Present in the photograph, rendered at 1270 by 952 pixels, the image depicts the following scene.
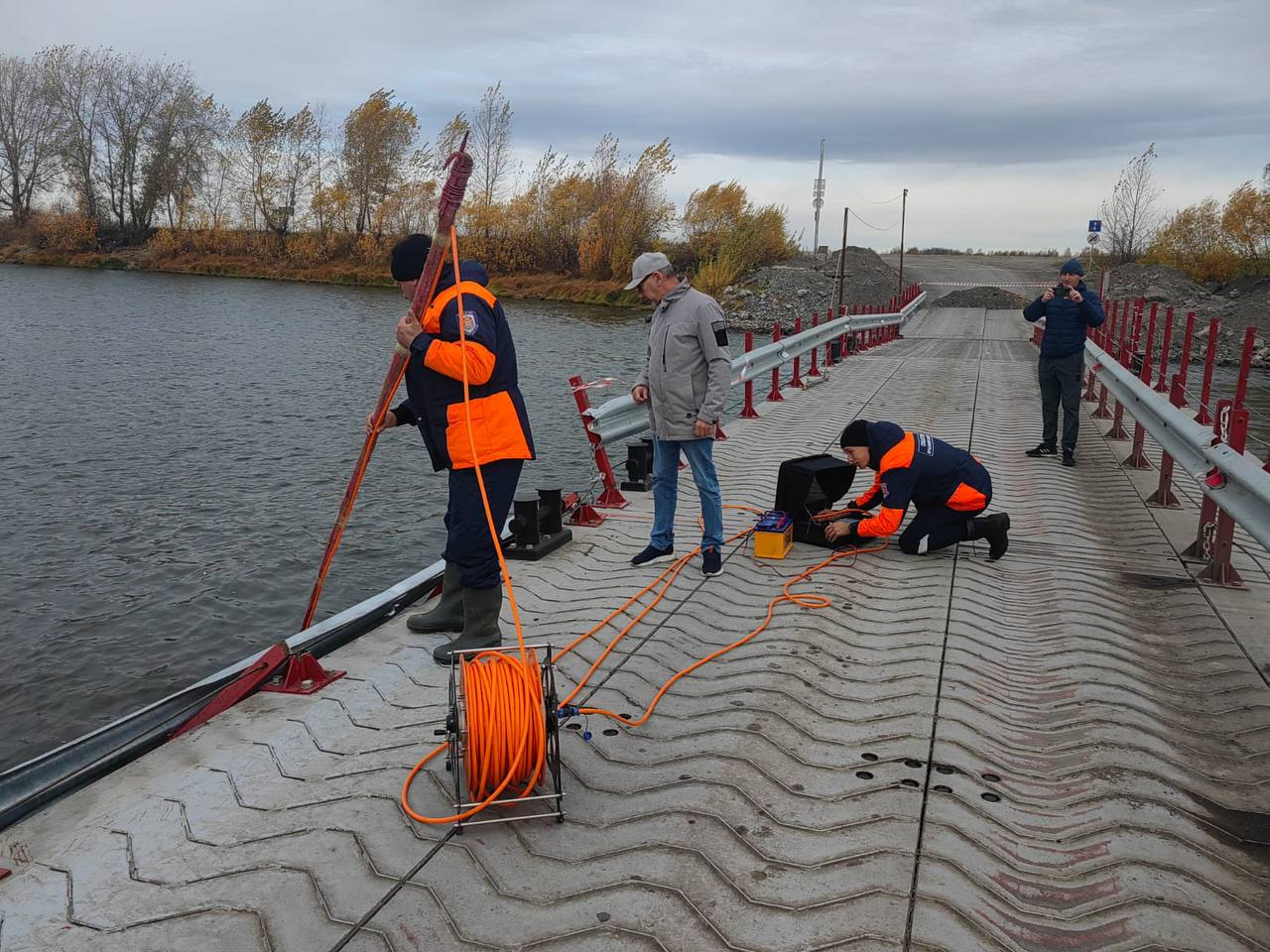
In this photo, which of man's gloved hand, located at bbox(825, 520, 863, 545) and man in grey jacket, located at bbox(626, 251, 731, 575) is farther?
man's gloved hand, located at bbox(825, 520, 863, 545)

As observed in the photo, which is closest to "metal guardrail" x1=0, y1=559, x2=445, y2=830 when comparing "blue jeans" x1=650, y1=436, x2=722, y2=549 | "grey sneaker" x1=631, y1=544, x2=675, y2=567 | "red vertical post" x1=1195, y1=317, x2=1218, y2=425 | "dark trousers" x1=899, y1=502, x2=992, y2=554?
"grey sneaker" x1=631, y1=544, x2=675, y2=567

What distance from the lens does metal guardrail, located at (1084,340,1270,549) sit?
4.89 metres

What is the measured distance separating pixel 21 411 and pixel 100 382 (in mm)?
3564

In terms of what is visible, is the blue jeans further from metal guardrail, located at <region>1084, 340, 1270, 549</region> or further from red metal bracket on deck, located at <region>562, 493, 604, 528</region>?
metal guardrail, located at <region>1084, 340, 1270, 549</region>

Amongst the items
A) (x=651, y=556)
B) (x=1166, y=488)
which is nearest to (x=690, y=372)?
(x=651, y=556)

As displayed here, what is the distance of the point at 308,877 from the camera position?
325 cm

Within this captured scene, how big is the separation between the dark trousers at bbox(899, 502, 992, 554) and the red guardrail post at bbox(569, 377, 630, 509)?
252 centimetres

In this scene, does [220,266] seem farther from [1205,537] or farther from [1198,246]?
[1205,537]

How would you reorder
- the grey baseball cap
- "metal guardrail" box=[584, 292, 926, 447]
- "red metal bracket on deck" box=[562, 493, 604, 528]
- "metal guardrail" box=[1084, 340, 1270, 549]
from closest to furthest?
1. "metal guardrail" box=[1084, 340, 1270, 549]
2. the grey baseball cap
3. "red metal bracket on deck" box=[562, 493, 604, 528]
4. "metal guardrail" box=[584, 292, 926, 447]

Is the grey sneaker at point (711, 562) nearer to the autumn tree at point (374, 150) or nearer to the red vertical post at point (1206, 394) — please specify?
the red vertical post at point (1206, 394)

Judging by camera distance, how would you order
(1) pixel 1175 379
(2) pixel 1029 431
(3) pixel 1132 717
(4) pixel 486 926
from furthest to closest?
1. (2) pixel 1029 431
2. (1) pixel 1175 379
3. (3) pixel 1132 717
4. (4) pixel 486 926

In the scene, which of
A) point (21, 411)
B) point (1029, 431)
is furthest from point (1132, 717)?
point (21, 411)

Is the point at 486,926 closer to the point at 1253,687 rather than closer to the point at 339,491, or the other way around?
the point at 1253,687

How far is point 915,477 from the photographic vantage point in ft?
21.7
